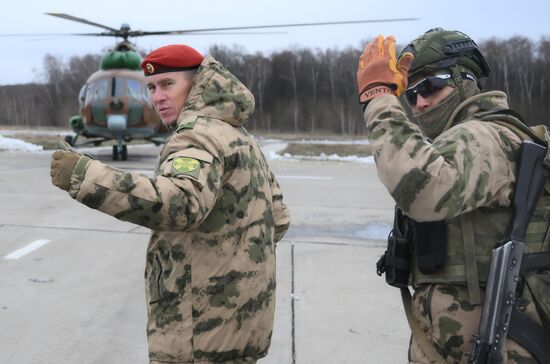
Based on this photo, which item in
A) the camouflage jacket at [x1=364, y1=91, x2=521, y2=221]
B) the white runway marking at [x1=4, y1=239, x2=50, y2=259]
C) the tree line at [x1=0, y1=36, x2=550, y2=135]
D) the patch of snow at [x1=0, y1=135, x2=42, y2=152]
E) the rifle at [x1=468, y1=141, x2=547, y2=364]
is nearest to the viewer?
the camouflage jacket at [x1=364, y1=91, x2=521, y2=221]

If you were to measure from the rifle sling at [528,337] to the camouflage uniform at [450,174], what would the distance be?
2 centimetres

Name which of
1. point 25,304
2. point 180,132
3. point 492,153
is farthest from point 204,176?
point 25,304

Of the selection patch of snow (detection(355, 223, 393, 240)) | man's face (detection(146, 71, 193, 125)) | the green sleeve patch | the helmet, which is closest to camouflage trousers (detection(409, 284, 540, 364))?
the helmet

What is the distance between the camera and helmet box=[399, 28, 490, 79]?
1818 mm

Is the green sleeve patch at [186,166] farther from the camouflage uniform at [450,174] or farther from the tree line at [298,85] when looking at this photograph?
the tree line at [298,85]

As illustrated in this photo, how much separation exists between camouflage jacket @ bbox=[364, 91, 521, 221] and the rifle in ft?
0.12

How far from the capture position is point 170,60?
2.06 meters

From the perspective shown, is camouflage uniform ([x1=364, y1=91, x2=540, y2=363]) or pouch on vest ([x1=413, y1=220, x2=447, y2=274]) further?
pouch on vest ([x1=413, y1=220, x2=447, y2=274])

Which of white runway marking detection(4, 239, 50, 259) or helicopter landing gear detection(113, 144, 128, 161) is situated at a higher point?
white runway marking detection(4, 239, 50, 259)

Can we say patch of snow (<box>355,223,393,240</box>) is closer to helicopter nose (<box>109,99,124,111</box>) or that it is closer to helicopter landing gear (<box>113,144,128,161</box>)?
helicopter nose (<box>109,99,124,111</box>)

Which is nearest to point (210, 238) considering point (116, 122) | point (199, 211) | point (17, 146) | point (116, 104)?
point (199, 211)

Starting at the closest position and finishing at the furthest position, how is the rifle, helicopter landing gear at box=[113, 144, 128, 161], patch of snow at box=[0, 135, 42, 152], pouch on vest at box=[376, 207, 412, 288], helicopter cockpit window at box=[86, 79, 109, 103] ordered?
1. the rifle
2. pouch on vest at box=[376, 207, 412, 288]
3. helicopter cockpit window at box=[86, 79, 109, 103]
4. helicopter landing gear at box=[113, 144, 128, 161]
5. patch of snow at box=[0, 135, 42, 152]

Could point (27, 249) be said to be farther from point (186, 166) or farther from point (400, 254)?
point (400, 254)

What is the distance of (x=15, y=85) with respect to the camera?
7200cm
